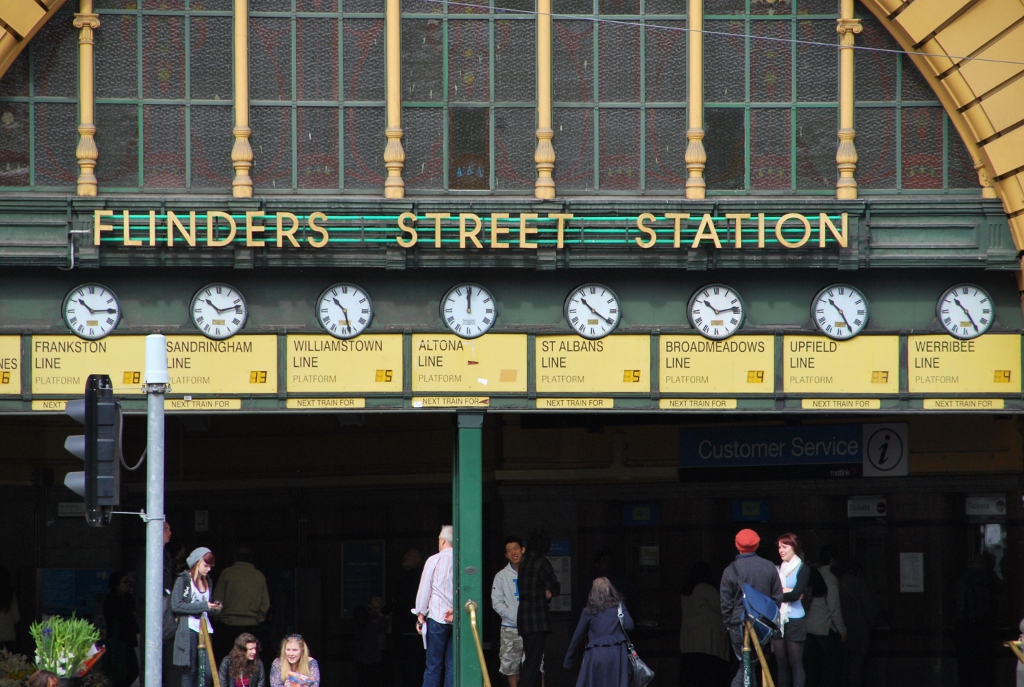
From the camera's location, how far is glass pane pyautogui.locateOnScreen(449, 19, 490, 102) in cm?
1759

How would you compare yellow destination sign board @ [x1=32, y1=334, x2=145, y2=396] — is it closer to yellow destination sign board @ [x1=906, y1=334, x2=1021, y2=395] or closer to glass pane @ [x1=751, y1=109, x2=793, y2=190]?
glass pane @ [x1=751, y1=109, x2=793, y2=190]

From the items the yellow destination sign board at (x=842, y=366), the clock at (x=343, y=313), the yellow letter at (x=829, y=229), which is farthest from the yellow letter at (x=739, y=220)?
the clock at (x=343, y=313)

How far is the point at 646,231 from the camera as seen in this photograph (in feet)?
56.9

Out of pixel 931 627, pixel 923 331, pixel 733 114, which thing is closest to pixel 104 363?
pixel 733 114

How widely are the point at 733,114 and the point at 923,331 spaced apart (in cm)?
347

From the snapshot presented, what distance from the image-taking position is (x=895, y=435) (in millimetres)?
21844

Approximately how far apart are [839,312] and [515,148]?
4370mm

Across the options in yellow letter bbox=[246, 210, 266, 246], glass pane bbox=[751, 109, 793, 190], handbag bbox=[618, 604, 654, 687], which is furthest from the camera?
glass pane bbox=[751, 109, 793, 190]

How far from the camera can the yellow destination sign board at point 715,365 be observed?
57.4 feet

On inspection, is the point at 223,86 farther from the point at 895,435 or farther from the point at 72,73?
the point at 895,435

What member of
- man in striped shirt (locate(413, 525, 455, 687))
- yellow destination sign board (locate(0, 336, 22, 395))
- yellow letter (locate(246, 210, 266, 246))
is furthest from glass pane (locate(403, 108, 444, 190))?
yellow destination sign board (locate(0, 336, 22, 395))

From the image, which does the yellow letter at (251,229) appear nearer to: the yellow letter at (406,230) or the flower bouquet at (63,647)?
the yellow letter at (406,230)

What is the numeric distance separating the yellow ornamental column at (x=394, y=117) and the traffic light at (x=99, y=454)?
24.1ft

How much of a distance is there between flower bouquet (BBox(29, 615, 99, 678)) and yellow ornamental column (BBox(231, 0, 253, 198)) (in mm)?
5393
